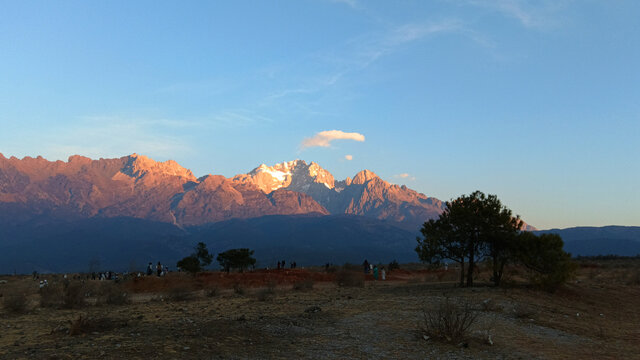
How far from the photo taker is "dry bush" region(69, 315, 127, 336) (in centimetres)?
1475

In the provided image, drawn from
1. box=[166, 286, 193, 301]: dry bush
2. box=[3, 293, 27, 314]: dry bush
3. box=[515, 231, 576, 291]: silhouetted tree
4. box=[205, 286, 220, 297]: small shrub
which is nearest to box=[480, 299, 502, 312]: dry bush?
box=[515, 231, 576, 291]: silhouetted tree

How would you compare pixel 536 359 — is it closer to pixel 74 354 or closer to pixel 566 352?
pixel 566 352

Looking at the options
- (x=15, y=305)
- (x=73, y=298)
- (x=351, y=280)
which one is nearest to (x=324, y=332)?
(x=15, y=305)

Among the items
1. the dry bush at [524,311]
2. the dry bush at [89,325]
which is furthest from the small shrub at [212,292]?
the dry bush at [524,311]

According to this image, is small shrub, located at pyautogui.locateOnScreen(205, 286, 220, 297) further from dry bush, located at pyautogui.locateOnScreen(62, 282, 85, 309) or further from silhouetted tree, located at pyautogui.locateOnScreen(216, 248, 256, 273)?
silhouetted tree, located at pyautogui.locateOnScreen(216, 248, 256, 273)

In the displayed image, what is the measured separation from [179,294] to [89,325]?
45.5ft

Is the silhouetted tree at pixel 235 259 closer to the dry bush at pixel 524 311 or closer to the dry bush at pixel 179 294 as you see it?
the dry bush at pixel 179 294

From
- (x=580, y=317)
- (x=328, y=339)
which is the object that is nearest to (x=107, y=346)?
(x=328, y=339)

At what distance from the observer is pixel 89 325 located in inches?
599

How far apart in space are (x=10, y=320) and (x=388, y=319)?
15.0 metres

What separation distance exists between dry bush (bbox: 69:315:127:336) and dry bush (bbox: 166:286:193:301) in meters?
12.4

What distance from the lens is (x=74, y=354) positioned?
38.9 ft

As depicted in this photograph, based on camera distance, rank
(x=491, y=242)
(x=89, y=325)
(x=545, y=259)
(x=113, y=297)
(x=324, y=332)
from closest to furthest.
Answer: (x=89, y=325)
(x=324, y=332)
(x=113, y=297)
(x=545, y=259)
(x=491, y=242)

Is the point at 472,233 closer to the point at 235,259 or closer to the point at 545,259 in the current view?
the point at 545,259
